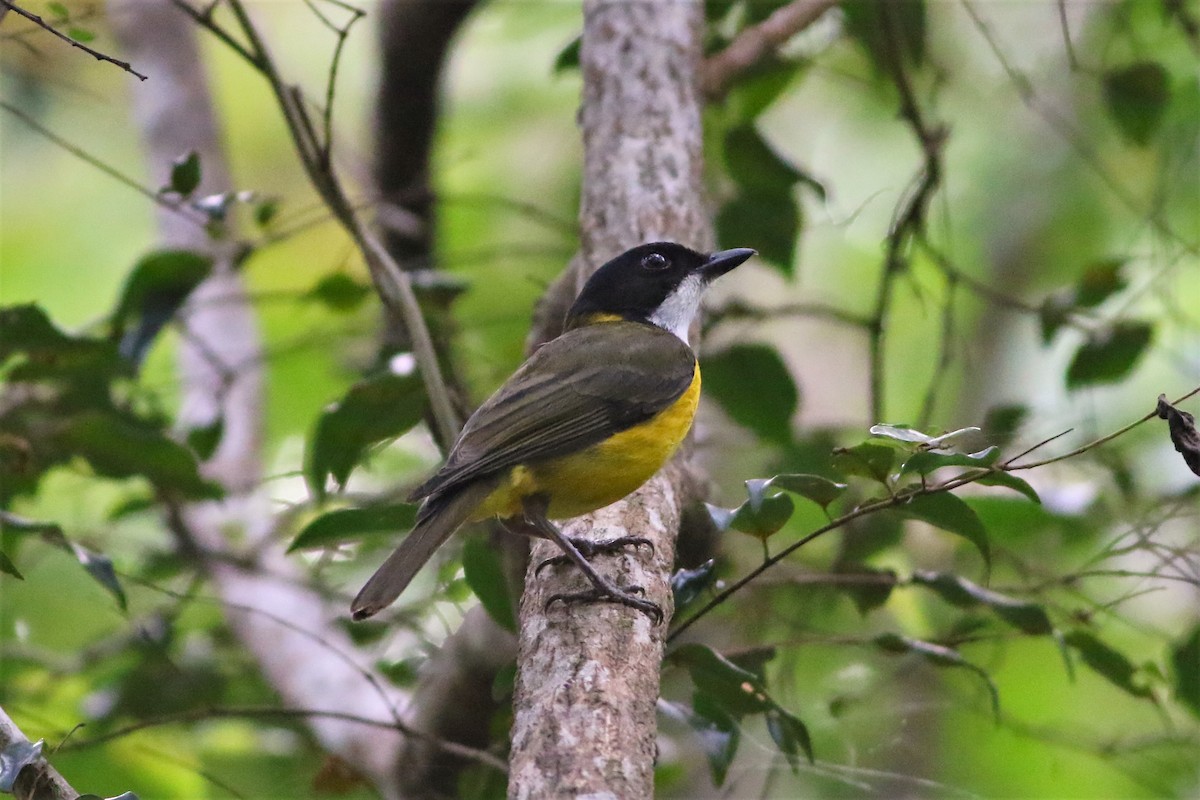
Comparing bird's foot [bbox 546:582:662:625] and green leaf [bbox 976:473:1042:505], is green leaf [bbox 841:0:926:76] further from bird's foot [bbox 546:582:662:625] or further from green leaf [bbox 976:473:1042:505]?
bird's foot [bbox 546:582:662:625]

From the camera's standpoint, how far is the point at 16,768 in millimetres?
2123

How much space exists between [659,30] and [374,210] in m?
2.34

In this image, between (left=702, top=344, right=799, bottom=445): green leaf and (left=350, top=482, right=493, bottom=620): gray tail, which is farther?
(left=702, top=344, right=799, bottom=445): green leaf

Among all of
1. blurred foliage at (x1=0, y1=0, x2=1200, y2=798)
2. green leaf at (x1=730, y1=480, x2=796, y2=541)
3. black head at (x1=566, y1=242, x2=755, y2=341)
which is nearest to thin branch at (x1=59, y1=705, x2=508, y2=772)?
blurred foliage at (x1=0, y1=0, x2=1200, y2=798)

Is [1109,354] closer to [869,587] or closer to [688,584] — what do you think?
[869,587]

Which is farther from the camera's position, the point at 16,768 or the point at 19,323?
the point at 19,323

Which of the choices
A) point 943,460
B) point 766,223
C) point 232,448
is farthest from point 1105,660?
point 232,448

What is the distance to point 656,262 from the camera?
3.69 metres

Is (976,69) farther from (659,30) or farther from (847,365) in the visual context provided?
(659,30)

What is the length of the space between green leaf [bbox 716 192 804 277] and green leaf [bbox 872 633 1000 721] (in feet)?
5.76

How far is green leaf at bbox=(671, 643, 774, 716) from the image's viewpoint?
287 centimetres

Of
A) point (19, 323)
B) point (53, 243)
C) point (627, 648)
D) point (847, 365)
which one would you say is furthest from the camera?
point (847, 365)

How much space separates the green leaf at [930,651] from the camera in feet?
10.3

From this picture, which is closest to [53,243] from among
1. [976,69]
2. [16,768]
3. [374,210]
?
[374,210]
